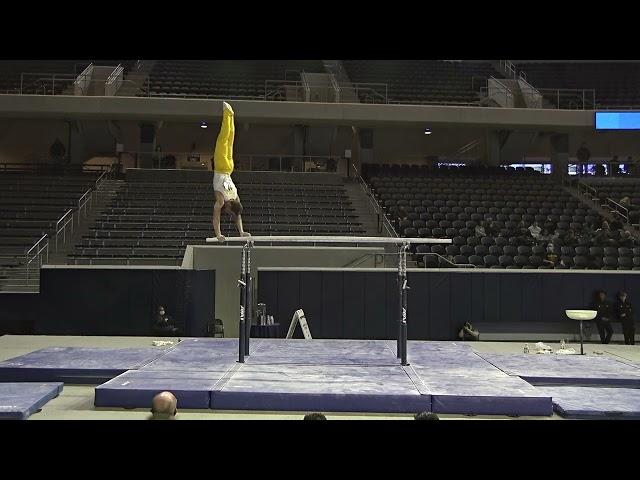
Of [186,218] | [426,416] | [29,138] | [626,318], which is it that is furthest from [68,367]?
[29,138]

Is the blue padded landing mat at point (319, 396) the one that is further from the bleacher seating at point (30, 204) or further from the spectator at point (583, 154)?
the spectator at point (583, 154)

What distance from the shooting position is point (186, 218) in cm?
1451

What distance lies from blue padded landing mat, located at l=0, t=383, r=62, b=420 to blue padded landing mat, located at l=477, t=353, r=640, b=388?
4966mm

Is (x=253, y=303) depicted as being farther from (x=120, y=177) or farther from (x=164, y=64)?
(x=164, y=64)

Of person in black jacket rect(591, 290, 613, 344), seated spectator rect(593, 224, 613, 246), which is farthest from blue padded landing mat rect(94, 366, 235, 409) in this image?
seated spectator rect(593, 224, 613, 246)

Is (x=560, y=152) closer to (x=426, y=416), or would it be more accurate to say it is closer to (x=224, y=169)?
(x=224, y=169)

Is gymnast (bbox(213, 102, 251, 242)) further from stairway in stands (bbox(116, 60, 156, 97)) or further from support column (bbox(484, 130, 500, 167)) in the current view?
support column (bbox(484, 130, 500, 167))

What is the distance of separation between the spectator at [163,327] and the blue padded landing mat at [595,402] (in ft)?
23.1

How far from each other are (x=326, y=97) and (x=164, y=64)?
288 inches

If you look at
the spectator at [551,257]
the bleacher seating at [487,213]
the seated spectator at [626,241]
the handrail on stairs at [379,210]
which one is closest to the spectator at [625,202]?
the bleacher seating at [487,213]

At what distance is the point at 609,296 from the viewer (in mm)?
11484

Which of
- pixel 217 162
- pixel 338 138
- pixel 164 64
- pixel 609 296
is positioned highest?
pixel 164 64

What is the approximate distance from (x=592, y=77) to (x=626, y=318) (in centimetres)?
1576

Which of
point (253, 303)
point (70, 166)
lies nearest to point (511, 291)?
point (253, 303)
